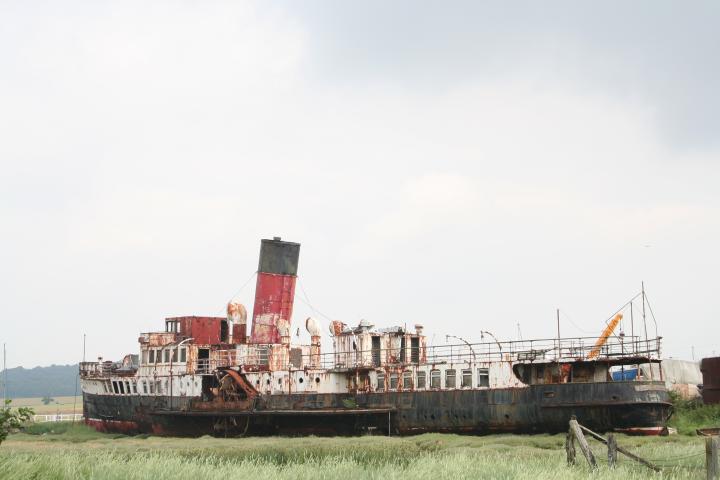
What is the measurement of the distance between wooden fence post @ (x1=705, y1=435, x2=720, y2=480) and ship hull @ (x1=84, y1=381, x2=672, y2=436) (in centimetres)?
1763

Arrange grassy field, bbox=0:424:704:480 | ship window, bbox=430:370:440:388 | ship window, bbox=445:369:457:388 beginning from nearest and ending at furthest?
grassy field, bbox=0:424:704:480, ship window, bbox=445:369:457:388, ship window, bbox=430:370:440:388

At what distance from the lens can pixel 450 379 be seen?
39.4 m

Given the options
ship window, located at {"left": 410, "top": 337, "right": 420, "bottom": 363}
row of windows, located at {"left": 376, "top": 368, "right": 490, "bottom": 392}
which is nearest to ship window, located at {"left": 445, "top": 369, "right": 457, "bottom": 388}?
row of windows, located at {"left": 376, "top": 368, "right": 490, "bottom": 392}

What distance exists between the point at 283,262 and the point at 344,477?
27939 millimetres

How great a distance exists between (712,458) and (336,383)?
2550 centimetres

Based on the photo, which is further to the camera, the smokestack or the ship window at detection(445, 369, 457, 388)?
the smokestack

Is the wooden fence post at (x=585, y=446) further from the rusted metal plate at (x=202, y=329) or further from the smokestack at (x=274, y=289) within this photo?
the rusted metal plate at (x=202, y=329)

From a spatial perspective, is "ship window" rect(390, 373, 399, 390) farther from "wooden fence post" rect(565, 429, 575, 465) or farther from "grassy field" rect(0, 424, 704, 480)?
"wooden fence post" rect(565, 429, 575, 465)

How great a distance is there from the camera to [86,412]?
5266cm

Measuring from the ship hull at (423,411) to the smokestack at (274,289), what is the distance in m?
4.13

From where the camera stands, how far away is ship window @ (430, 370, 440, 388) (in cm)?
3953

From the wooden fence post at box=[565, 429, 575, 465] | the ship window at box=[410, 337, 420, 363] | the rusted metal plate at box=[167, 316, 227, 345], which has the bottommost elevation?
the wooden fence post at box=[565, 429, 575, 465]

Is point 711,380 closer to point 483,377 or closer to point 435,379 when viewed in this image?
point 483,377

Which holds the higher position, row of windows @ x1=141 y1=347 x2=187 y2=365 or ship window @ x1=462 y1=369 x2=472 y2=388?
row of windows @ x1=141 y1=347 x2=187 y2=365
